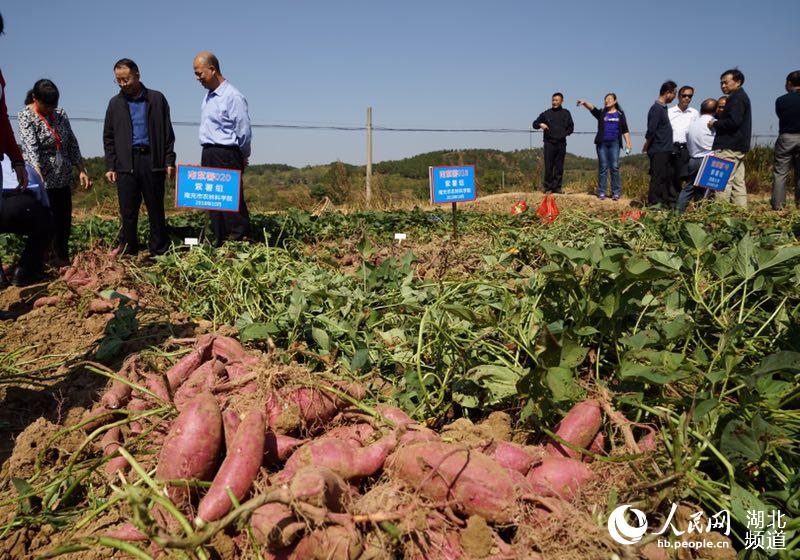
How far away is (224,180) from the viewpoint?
4.68m

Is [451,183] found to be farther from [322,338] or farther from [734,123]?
[734,123]

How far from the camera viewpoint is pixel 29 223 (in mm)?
4340

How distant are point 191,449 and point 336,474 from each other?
0.41 m

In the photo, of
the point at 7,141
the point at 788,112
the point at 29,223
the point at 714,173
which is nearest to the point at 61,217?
the point at 29,223

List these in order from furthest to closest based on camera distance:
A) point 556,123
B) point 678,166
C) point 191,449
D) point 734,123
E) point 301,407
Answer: point 556,123
point 678,166
point 734,123
point 301,407
point 191,449

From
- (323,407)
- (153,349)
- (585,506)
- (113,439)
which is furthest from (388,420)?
(153,349)

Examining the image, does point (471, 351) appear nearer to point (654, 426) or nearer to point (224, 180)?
point (654, 426)

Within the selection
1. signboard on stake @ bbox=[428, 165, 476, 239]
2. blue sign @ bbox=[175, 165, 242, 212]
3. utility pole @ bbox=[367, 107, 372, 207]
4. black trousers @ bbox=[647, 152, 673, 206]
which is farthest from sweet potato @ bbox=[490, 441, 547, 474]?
utility pole @ bbox=[367, 107, 372, 207]

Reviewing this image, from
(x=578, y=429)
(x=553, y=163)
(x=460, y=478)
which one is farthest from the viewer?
(x=553, y=163)

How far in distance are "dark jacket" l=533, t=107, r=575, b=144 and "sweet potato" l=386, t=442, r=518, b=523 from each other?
9617 millimetres

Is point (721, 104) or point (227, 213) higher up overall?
point (721, 104)

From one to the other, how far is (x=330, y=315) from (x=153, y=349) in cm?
82

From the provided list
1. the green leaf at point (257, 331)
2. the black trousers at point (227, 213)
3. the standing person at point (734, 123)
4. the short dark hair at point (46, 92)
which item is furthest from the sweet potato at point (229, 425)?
the standing person at point (734, 123)

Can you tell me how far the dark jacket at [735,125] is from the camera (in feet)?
21.9
